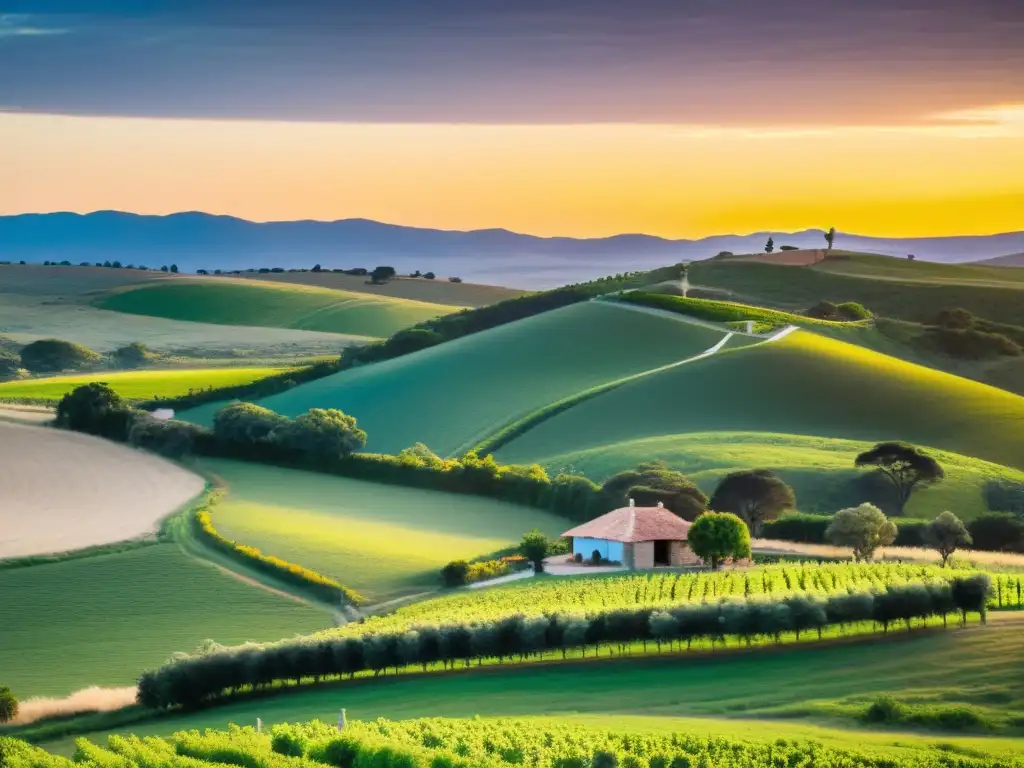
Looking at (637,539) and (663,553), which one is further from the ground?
(637,539)

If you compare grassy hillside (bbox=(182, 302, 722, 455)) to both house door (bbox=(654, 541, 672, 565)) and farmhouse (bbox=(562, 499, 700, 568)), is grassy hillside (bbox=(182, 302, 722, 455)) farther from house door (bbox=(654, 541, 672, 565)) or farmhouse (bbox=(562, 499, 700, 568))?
house door (bbox=(654, 541, 672, 565))

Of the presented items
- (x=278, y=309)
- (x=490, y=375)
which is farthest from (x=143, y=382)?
(x=278, y=309)

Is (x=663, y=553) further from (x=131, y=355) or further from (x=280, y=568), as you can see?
(x=131, y=355)

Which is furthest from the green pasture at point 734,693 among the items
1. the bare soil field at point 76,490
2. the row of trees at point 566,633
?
the bare soil field at point 76,490

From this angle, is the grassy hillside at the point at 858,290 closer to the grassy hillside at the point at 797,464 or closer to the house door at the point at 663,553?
the grassy hillside at the point at 797,464

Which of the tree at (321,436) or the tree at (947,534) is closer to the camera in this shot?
the tree at (947,534)

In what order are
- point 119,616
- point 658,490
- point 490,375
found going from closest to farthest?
point 119,616, point 658,490, point 490,375
